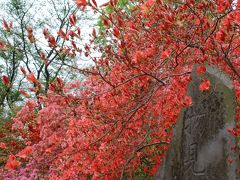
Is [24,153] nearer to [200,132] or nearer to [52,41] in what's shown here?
[52,41]

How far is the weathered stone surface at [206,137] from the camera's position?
4.50 meters

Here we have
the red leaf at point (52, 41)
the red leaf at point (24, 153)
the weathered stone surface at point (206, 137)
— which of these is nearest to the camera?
the red leaf at point (24, 153)

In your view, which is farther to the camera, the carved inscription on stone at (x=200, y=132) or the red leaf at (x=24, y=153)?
the carved inscription on stone at (x=200, y=132)

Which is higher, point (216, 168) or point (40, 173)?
point (40, 173)

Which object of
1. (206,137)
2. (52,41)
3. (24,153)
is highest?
(206,137)

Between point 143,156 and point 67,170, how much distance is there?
147 cm

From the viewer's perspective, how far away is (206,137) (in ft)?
15.3

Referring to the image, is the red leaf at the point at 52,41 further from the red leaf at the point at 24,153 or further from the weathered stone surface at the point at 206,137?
the weathered stone surface at the point at 206,137

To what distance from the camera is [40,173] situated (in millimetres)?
10867

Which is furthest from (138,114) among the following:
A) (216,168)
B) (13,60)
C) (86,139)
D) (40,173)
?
(13,60)

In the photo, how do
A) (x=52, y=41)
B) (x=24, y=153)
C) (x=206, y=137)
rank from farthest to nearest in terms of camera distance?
(x=206, y=137) < (x=52, y=41) < (x=24, y=153)

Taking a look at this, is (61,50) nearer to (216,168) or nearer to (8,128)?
(216,168)

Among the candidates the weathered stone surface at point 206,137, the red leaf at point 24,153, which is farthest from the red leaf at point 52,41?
the weathered stone surface at point 206,137

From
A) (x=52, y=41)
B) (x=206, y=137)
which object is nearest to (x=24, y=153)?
(x=52, y=41)
